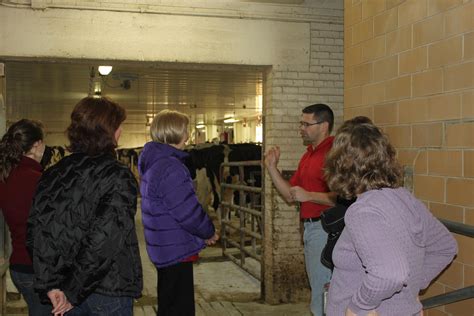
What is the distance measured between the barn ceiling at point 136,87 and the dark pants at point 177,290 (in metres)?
2.71

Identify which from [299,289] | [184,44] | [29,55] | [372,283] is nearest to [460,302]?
[372,283]

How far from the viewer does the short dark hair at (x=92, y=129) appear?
2.39 m

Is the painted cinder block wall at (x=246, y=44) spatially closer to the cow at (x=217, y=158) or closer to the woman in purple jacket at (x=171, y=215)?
the woman in purple jacket at (x=171, y=215)

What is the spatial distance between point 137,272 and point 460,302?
174 centimetres

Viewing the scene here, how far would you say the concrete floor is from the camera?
5.51 metres

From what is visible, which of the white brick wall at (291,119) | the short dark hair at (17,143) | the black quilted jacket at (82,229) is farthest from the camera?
the white brick wall at (291,119)

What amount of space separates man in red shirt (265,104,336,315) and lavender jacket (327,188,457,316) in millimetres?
1487

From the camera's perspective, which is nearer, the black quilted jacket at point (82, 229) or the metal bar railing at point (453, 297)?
the black quilted jacket at point (82, 229)

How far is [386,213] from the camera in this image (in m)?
1.90

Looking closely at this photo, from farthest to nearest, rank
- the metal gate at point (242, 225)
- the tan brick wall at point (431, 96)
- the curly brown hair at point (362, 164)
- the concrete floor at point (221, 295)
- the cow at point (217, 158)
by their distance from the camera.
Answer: the cow at point (217, 158) < the metal gate at point (242, 225) < the concrete floor at point (221, 295) < the tan brick wall at point (431, 96) < the curly brown hair at point (362, 164)

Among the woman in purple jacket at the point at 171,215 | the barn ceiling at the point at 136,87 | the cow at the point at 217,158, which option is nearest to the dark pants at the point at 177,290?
the woman in purple jacket at the point at 171,215

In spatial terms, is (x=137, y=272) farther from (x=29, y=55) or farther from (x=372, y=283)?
(x=29, y=55)

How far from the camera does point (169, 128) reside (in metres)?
3.55

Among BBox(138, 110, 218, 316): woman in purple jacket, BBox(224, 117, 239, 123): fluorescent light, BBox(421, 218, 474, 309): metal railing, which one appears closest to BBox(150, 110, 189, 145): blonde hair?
BBox(138, 110, 218, 316): woman in purple jacket
